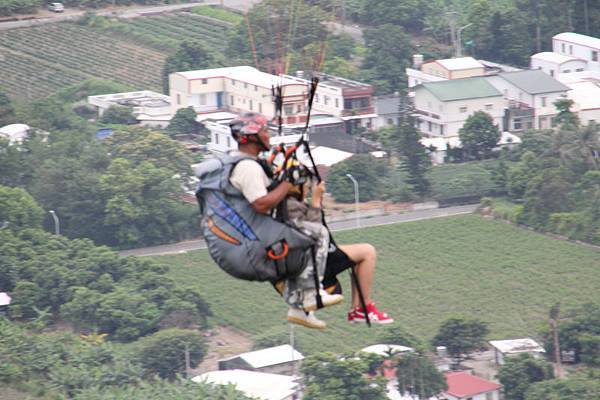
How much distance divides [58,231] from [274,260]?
20062mm

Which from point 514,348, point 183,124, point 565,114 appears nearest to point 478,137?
point 565,114

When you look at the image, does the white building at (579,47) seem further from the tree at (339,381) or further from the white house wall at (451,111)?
the tree at (339,381)

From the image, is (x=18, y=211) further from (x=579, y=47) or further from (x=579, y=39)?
(x=579, y=39)

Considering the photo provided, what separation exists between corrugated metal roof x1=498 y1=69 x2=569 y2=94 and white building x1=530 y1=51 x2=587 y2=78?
3.84ft

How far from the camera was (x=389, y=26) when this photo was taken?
118 feet

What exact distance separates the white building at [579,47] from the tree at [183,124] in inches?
351

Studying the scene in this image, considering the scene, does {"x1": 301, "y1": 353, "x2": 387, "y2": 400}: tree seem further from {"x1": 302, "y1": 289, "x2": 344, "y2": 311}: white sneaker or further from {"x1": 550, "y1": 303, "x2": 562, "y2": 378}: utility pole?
{"x1": 302, "y1": 289, "x2": 344, "y2": 311}: white sneaker

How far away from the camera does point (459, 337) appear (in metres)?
20.7

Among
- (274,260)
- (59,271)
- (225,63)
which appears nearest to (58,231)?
(59,271)

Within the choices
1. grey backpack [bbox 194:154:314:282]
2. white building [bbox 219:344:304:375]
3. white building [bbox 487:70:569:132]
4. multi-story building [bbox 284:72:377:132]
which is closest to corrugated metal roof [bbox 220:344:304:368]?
white building [bbox 219:344:304:375]

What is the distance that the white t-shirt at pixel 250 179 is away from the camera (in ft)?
21.0

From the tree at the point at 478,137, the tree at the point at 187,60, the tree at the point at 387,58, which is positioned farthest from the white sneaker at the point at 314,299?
the tree at the point at 187,60

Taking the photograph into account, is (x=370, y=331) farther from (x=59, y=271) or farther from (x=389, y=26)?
(x=389, y=26)

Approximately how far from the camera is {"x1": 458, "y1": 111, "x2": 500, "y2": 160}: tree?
96.6 feet
